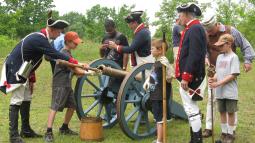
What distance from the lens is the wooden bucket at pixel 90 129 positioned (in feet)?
19.7

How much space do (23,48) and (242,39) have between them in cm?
290

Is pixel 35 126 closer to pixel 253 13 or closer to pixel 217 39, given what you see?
pixel 217 39

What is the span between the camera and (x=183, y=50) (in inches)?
205

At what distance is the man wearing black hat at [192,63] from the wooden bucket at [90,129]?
1.37m

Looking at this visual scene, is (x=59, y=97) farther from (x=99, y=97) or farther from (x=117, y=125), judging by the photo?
(x=117, y=125)

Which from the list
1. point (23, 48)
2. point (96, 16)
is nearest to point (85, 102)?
point (23, 48)

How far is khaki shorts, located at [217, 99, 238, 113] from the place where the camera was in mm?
5668

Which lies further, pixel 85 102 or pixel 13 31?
pixel 13 31

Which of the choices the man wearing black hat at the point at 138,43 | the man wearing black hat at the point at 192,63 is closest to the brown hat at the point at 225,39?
the man wearing black hat at the point at 192,63

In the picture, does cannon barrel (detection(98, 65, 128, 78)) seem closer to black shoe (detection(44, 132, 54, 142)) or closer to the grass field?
the grass field

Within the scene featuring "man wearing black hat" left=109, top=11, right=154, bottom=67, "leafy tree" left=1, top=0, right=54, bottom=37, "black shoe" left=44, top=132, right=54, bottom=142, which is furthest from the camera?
"leafy tree" left=1, top=0, right=54, bottom=37

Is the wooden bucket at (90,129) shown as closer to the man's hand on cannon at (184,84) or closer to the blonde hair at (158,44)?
the blonde hair at (158,44)

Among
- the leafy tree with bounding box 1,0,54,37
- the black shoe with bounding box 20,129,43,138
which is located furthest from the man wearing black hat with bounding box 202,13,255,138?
the leafy tree with bounding box 1,0,54,37

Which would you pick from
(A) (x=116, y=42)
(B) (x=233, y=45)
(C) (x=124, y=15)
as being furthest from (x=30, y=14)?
(B) (x=233, y=45)
